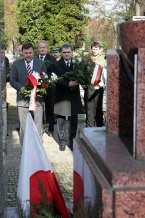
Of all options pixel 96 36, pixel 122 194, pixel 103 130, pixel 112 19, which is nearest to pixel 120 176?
pixel 122 194

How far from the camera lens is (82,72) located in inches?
257

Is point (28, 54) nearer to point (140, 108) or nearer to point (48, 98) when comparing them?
point (48, 98)

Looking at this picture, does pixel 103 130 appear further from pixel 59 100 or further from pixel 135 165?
pixel 59 100

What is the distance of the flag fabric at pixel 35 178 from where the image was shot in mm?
2839

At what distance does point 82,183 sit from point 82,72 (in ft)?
13.5

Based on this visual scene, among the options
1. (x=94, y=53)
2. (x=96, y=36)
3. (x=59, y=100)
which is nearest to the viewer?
(x=59, y=100)

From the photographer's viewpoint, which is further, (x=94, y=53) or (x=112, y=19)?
(x=112, y=19)

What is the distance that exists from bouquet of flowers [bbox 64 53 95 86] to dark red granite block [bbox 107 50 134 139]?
382cm

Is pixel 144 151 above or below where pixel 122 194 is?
above

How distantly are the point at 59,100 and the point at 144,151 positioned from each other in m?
4.89

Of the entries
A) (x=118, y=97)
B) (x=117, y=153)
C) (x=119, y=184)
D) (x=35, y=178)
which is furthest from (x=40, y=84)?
(x=119, y=184)

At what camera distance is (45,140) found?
7.90 meters

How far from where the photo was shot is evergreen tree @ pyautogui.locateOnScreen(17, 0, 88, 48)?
27.9 meters

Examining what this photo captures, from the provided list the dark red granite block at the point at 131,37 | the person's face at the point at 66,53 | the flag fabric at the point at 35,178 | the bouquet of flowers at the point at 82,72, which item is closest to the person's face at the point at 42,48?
the person's face at the point at 66,53
